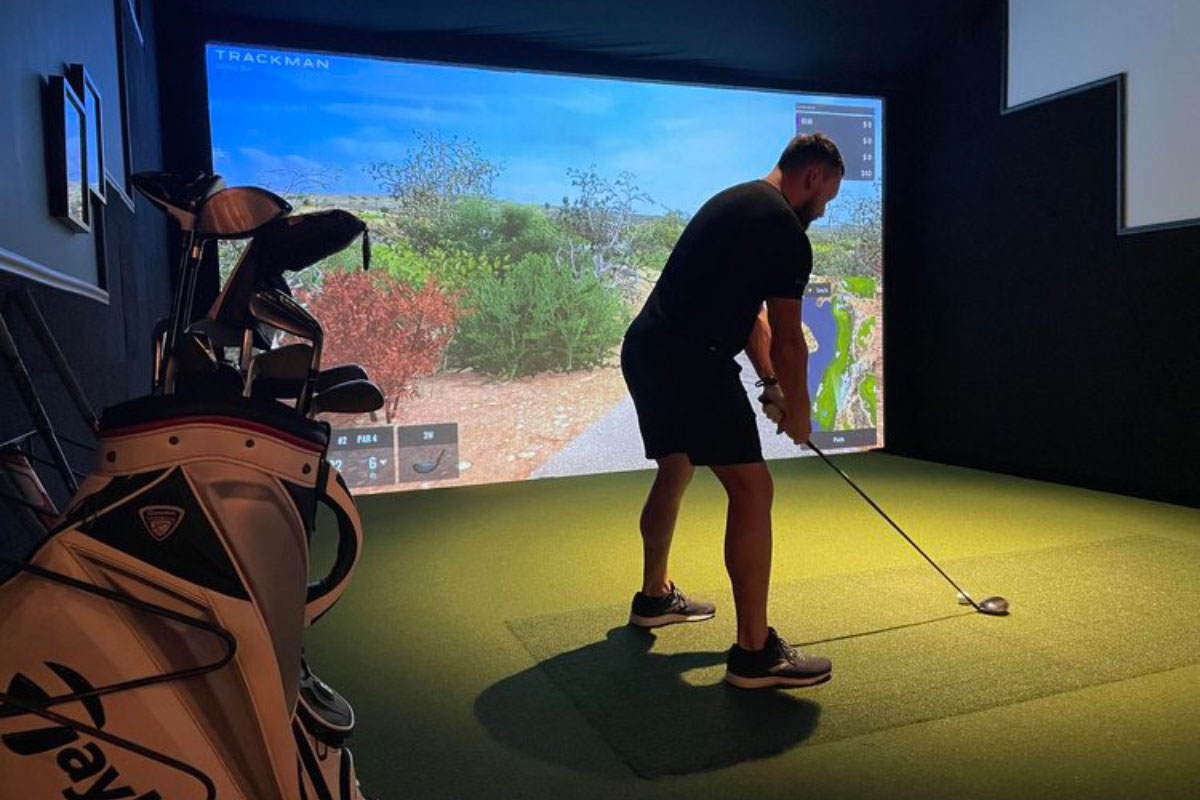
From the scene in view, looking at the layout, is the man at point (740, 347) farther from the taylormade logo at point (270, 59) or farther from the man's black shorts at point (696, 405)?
the taylormade logo at point (270, 59)

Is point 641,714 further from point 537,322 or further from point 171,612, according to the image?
point 537,322

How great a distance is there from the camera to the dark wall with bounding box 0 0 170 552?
1701 mm

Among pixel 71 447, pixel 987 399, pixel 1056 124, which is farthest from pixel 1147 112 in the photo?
pixel 71 447

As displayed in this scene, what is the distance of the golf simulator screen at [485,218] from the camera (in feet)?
15.1

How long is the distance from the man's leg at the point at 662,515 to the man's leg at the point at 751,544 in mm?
272

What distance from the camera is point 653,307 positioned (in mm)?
2191

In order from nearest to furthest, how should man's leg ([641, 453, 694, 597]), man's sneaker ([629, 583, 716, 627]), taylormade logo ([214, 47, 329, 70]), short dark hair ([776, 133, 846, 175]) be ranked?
short dark hair ([776, 133, 846, 175]) → man's leg ([641, 453, 694, 597]) → man's sneaker ([629, 583, 716, 627]) → taylormade logo ([214, 47, 329, 70])

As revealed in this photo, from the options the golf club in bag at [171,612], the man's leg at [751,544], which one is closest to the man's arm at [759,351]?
the man's leg at [751,544]

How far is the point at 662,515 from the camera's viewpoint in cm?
234

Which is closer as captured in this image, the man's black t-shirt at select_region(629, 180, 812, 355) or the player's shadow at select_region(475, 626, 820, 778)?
the player's shadow at select_region(475, 626, 820, 778)

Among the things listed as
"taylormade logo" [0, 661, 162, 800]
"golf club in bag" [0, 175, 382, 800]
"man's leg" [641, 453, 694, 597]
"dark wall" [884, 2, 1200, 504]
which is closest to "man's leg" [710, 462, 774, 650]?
"man's leg" [641, 453, 694, 597]

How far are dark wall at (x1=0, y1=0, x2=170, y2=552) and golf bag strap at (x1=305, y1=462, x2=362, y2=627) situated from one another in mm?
670

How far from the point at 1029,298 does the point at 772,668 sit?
3741 millimetres

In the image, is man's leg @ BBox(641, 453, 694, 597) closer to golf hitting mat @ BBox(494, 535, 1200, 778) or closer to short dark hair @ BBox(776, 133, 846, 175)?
golf hitting mat @ BBox(494, 535, 1200, 778)
